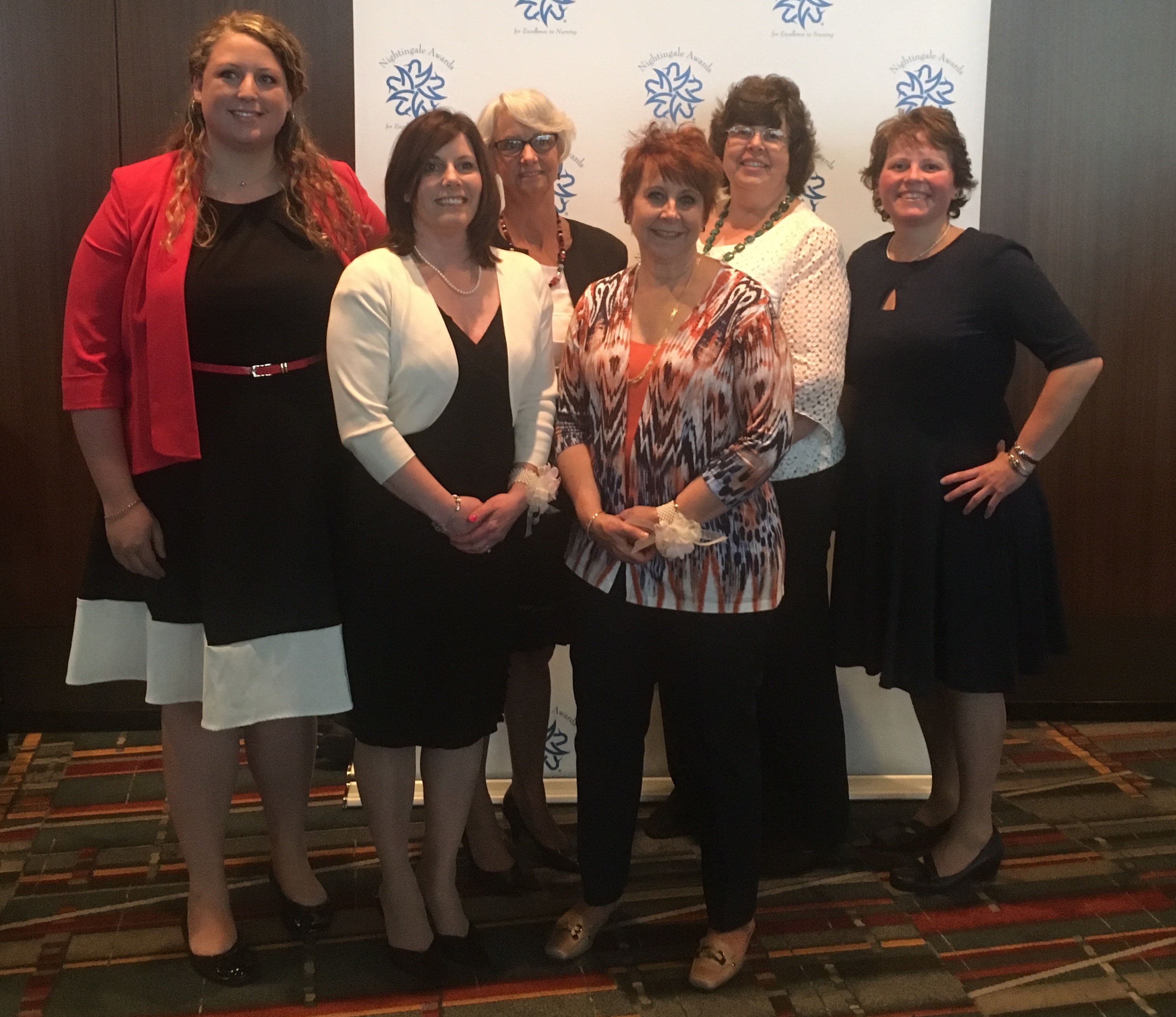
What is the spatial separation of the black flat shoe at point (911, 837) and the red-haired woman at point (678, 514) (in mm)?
658

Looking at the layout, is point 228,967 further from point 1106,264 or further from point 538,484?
point 1106,264

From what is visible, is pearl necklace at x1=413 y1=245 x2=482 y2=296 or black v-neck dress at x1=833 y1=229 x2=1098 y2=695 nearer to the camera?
pearl necklace at x1=413 y1=245 x2=482 y2=296

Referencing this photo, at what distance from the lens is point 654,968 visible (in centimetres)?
216

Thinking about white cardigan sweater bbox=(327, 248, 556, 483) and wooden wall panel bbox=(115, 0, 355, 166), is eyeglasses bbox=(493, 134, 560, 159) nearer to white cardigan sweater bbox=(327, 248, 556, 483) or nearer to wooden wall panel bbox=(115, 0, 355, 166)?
white cardigan sweater bbox=(327, 248, 556, 483)

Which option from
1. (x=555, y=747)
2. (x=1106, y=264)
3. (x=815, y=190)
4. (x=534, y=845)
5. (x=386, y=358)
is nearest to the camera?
(x=386, y=358)

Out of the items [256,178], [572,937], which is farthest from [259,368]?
[572,937]

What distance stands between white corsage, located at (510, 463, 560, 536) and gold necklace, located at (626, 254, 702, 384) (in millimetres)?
227

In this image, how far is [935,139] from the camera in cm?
230

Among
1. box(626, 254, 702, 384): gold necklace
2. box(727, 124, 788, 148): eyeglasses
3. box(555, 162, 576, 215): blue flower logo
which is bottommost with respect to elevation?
box(626, 254, 702, 384): gold necklace

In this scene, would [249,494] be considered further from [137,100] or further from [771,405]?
[137,100]

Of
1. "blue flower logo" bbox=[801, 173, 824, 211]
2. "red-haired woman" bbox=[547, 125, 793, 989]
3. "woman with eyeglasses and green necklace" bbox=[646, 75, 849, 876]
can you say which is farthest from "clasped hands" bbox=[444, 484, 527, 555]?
"blue flower logo" bbox=[801, 173, 824, 211]

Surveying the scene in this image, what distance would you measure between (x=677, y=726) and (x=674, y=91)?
5.35 feet

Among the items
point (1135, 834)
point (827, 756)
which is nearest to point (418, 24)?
point (827, 756)

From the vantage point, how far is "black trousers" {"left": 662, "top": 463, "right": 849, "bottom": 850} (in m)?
2.40
